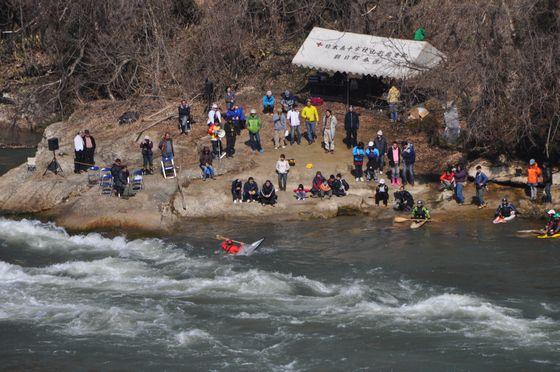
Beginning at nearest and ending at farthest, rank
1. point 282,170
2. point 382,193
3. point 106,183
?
point 382,193, point 282,170, point 106,183

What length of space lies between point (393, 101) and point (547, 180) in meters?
6.91

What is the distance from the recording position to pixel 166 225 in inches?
1250

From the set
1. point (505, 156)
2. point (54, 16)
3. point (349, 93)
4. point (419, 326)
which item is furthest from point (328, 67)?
point (419, 326)

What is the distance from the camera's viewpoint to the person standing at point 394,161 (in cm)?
3300

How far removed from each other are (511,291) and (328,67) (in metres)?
14.4

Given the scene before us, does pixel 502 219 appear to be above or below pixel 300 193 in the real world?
below

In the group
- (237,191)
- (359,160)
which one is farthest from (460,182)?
(237,191)

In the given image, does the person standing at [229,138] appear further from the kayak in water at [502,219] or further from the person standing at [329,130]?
the kayak in water at [502,219]

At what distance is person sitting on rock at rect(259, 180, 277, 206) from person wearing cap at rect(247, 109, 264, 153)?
9.54 feet

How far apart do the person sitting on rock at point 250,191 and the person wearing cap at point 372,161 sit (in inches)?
149

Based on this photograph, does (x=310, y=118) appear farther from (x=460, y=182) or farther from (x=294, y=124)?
(x=460, y=182)

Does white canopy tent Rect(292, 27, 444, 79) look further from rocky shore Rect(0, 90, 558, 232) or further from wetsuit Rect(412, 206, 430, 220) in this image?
wetsuit Rect(412, 206, 430, 220)

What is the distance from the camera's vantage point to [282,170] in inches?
1297

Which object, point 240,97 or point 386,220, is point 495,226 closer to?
point 386,220
